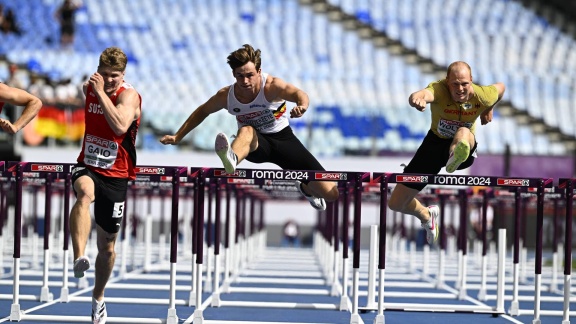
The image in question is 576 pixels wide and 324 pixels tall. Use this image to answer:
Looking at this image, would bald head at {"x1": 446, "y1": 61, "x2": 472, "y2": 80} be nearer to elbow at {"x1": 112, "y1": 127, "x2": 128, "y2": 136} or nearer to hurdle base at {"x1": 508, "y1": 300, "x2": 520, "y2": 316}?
elbow at {"x1": 112, "y1": 127, "x2": 128, "y2": 136}

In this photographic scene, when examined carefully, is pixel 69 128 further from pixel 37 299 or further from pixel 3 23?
pixel 37 299

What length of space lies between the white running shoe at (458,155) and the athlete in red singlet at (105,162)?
2.50 metres

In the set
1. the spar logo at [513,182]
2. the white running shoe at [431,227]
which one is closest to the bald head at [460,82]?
the spar logo at [513,182]

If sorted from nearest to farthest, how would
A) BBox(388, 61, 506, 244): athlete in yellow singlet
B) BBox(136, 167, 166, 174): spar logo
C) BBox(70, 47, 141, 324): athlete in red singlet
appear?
BBox(70, 47, 141, 324): athlete in red singlet < BBox(388, 61, 506, 244): athlete in yellow singlet < BBox(136, 167, 166, 174): spar logo

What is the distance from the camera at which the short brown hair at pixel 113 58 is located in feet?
24.4

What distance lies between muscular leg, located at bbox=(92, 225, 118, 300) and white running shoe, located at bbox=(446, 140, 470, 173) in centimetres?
270

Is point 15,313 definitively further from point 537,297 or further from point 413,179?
point 537,297

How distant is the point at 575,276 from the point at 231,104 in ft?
45.2

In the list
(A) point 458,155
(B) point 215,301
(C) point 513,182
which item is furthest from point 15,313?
(C) point 513,182

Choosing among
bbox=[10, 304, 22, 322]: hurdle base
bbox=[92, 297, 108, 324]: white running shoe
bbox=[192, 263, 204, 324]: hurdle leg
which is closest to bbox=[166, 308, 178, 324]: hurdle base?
bbox=[192, 263, 204, 324]: hurdle leg

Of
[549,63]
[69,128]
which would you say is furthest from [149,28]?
[549,63]

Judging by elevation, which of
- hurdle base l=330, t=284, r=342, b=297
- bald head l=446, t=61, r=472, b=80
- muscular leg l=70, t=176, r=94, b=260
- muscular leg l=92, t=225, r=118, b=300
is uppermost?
bald head l=446, t=61, r=472, b=80

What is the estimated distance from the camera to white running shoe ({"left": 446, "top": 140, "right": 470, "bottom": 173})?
837 cm

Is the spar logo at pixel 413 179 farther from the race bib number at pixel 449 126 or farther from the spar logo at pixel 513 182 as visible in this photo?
the spar logo at pixel 513 182
